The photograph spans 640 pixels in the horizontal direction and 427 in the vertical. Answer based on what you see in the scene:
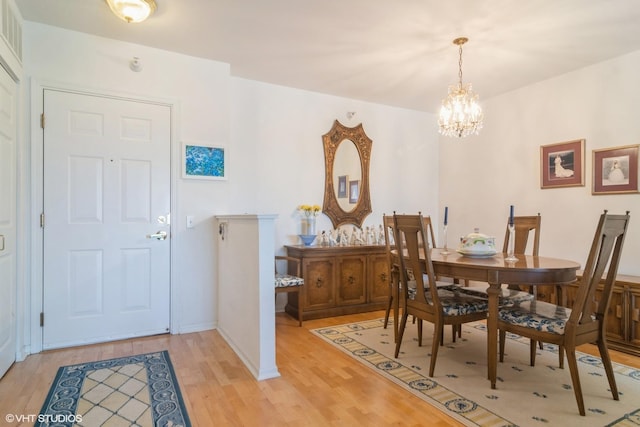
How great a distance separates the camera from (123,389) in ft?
7.39

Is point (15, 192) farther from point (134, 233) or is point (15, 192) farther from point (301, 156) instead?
point (301, 156)

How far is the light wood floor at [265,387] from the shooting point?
1.96 metres

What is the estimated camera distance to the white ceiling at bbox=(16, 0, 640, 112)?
2.63 metres

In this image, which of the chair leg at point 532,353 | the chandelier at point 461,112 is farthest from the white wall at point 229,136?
the chair leg at point 532,353

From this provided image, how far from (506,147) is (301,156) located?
2.53m

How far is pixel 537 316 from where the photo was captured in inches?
89.0

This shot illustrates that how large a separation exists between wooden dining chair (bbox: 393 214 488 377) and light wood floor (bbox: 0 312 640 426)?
51cm

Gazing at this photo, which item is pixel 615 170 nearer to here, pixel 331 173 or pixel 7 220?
pixel 331 173

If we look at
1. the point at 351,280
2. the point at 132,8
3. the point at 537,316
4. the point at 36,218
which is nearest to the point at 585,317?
the point at 537,316

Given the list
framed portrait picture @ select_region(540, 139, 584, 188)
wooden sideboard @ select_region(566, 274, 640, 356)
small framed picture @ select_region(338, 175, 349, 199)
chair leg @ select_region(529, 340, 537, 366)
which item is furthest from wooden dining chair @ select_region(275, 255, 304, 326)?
framed portrait picture @ select_region(540, 139, 584, 188)

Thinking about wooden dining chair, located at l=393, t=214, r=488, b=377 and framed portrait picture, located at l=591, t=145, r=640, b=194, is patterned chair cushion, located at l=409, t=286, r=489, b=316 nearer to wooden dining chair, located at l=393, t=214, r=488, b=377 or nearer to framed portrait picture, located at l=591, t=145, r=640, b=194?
wooden dining chair, located at l=393, t=214, r=488, b=377

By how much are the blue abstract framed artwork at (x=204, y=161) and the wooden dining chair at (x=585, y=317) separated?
8.87ft

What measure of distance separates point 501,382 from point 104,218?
3281 millimetres

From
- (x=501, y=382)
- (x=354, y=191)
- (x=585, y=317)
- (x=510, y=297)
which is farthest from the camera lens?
(x=354, y=191)
